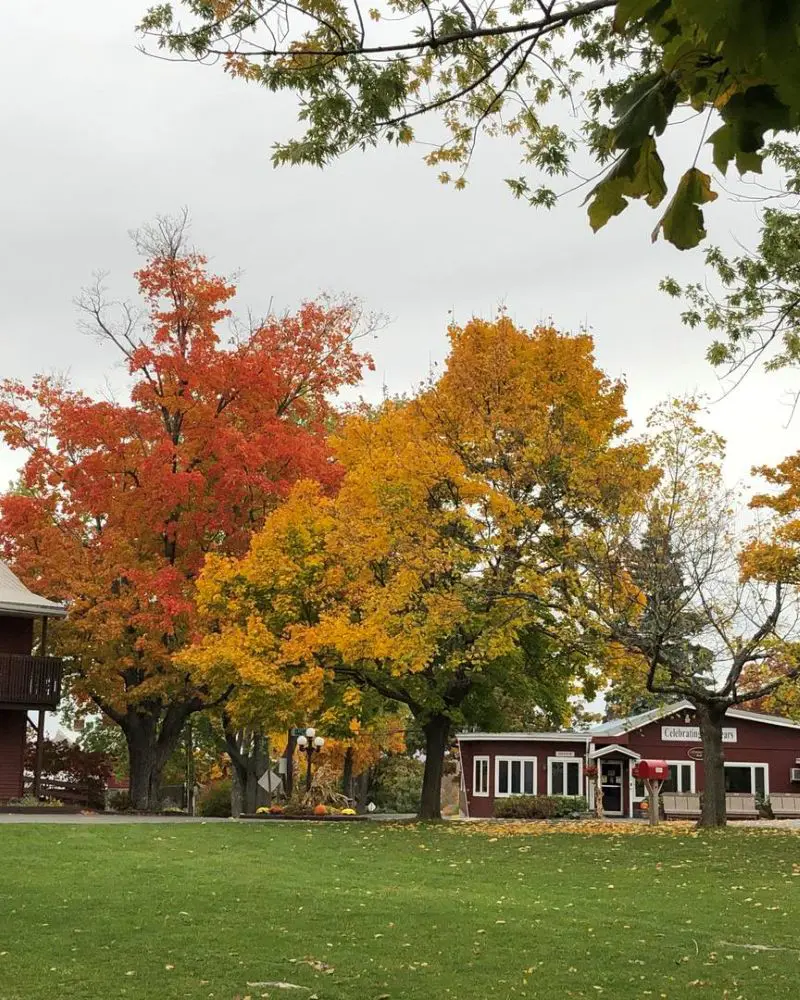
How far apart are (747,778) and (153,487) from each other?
2552 centimetres

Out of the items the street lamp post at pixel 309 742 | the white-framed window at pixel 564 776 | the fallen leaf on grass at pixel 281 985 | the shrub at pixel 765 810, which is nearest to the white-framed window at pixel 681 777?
the white-framed window at pixel 564 776

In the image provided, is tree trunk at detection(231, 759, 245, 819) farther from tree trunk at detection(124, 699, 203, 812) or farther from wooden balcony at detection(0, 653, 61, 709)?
wooden balcony at detection(0, 653, 61, 709)

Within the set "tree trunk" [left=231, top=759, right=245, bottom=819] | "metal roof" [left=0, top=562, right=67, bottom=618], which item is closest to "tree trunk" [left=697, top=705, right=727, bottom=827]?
"metal roof" [left=0, top=562, right=67, bottom=618]

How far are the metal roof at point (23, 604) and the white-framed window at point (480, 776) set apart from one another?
20.7 meters

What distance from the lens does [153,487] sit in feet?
102

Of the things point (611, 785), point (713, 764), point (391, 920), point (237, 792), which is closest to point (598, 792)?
point (611, 785)

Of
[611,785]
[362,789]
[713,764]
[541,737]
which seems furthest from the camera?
[362,789]

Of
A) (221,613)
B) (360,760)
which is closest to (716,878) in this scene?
(221,613)

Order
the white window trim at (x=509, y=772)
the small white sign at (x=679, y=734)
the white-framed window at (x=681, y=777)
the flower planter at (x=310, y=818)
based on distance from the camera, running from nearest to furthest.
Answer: the flower planter at (x=310, y=818), the white-framed window at (x=681, y=777), the small white sign at (x=679, y=734), the white window trim at (x=509, y=772)

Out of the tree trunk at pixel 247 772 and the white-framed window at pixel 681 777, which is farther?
the white-framed window at pixel 681 777

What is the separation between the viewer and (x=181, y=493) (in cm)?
3058

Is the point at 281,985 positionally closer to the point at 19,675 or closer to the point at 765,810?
the point at 19,675

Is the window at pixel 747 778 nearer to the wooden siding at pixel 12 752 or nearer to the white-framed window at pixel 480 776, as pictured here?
the white-framed window at pixel 480 776

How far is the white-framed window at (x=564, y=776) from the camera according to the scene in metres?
45.2
